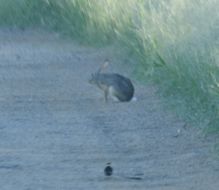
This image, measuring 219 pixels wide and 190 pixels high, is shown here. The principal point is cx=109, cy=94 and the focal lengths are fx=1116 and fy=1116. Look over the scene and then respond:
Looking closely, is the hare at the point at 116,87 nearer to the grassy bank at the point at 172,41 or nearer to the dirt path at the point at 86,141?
the dirt path at the point at 86,141

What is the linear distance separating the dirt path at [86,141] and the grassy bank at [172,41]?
Result: 0.26 metres

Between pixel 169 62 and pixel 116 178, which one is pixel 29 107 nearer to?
pixel 169 62

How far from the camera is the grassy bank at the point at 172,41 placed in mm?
11133

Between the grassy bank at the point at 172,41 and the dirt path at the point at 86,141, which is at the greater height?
the grassy bank at the point at 172,41

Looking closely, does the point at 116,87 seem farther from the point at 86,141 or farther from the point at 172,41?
the point at 86,141

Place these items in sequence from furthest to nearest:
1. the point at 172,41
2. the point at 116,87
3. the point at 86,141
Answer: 1. the point at 172,41
2. the point at 116,87
3. the point at 86,141

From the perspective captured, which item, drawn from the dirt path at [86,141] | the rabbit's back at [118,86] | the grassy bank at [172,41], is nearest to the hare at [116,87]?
the rabbit's back at [118,86]

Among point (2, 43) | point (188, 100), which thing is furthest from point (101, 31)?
point (188, 100)

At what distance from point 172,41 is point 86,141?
122 inches

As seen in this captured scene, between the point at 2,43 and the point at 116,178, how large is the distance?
1107cm

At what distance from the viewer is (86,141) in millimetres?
10141

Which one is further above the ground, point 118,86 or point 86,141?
point 118,86

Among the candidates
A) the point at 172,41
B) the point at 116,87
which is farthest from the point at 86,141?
the point at 172,41

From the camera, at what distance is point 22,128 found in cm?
1080
